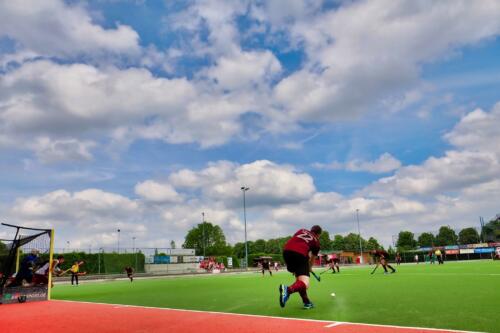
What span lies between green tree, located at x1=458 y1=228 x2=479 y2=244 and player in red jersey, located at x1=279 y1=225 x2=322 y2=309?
6145 inches

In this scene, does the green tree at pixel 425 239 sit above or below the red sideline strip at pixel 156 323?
above

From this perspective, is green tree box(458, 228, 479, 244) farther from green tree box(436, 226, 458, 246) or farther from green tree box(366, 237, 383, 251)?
green tree box(366, 237, 383, 251)

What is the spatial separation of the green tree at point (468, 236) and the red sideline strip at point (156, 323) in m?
157

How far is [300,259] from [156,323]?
10.3 ft

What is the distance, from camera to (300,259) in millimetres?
8602

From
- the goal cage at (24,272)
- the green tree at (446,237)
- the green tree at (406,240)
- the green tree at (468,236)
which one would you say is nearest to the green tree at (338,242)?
the green tree at (406,240)

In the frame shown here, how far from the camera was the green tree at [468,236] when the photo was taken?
476ft

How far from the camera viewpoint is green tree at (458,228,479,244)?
14500 cm

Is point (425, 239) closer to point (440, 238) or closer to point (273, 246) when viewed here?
point (440, 238)

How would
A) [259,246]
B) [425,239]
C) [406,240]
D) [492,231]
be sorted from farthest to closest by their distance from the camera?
1. [259,246]
2. [406,240]
3. [425,239]
4. [492,231]

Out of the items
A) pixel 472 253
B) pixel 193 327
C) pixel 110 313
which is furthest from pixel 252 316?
pixel 472 253

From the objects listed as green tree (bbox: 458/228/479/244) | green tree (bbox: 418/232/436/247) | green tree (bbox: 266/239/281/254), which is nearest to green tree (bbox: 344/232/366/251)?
green tree (bbox: 418/232/436/247)

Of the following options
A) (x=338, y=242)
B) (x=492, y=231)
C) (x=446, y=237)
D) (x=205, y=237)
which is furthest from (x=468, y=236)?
(x=205, y=237)

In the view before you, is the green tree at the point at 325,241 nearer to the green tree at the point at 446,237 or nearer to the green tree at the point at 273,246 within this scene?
the green tree at the point at 273,246
